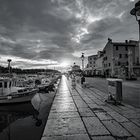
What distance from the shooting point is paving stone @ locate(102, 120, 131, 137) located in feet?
14.5

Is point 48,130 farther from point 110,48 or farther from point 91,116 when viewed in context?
point 110,48

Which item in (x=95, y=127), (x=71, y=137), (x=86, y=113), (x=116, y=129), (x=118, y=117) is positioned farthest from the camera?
(x=86, y=113)

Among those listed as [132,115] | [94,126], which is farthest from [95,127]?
[132,115]

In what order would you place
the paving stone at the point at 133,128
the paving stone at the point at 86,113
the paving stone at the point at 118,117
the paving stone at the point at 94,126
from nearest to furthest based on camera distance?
1. the paving stone at the point at 133,128
2. the paving stone at the point at 94,126
3. the paving stone at the point at 118,117
4. the paving stone at the point at 86,113

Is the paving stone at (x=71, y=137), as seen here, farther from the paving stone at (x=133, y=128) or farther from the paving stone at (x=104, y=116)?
the paving stone at (x=104, y=116)

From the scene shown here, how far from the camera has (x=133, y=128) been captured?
4.82 metres

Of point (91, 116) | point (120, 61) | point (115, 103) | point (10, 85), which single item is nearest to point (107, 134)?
point (91, 116)

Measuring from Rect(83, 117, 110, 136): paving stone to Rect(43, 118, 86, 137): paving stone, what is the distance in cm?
23

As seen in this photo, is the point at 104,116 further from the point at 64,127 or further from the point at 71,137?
the point at 71,137

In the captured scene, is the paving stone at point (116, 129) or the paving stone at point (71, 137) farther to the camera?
the paving stone at point (116, 129)

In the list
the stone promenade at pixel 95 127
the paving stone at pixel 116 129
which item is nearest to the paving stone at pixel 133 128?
the stone promenade at pixel 95 127

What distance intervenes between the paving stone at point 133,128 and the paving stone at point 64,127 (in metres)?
1.55

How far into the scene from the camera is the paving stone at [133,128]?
4371 mm

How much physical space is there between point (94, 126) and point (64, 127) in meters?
1.12
